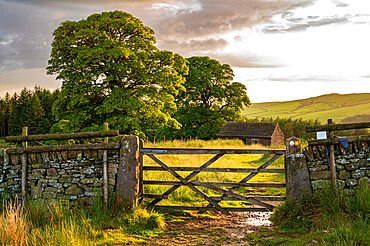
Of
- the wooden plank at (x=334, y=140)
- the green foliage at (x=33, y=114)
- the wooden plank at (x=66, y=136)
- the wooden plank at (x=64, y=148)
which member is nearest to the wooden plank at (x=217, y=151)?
the wooden plank at (x=334, y=140)

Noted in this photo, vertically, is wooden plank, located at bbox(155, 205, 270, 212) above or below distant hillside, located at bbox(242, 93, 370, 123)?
below

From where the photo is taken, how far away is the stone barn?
113 feet

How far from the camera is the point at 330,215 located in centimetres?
621

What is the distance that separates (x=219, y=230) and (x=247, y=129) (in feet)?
97.8

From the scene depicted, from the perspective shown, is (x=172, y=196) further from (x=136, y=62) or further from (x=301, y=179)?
(x=136, y=62)

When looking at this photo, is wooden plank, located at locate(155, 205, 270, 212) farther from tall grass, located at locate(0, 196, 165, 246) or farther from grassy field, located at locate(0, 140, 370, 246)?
tall grass, located at locate(0, 196, 165, 246)

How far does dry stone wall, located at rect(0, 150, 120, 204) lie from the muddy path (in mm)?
1944

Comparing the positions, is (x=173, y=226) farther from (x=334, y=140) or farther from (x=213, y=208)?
(x=334, y=140)

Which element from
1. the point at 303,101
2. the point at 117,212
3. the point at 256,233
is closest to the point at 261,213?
the point at 256,233

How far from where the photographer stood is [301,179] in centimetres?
702

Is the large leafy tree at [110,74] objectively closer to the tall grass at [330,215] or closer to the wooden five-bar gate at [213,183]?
the wooden five-bar gate at [213,183]

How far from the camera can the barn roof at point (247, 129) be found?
113 ft

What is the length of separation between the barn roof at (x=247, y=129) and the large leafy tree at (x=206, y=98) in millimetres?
1955

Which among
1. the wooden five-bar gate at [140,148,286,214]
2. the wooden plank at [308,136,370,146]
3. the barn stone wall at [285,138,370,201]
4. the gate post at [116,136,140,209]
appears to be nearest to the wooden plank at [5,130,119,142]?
the gate post at [116,136,140,209]
